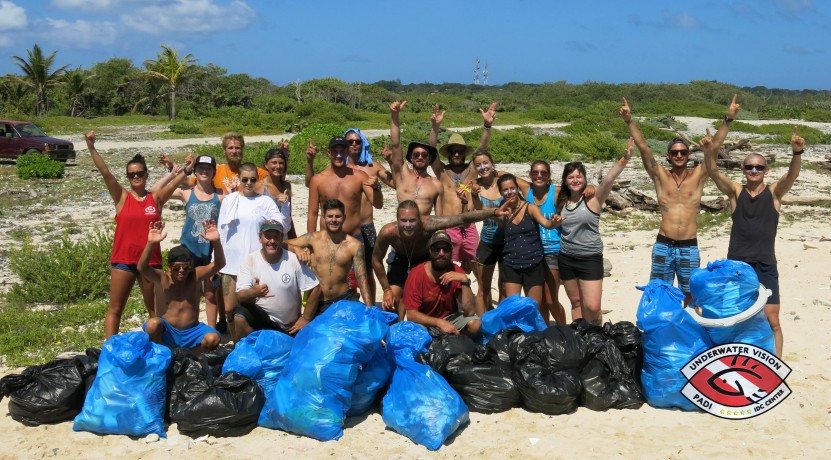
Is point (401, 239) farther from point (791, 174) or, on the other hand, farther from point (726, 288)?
point (791, 174)

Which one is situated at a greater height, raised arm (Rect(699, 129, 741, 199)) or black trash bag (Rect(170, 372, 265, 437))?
raised arm (Rect(699, 129, 741, 199))

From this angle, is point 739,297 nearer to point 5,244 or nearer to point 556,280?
point 556,280

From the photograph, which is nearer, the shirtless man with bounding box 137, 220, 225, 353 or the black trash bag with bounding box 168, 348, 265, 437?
the black trash bag with bounding box 168, 348, 265, 437

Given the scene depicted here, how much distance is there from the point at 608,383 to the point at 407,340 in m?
1.39

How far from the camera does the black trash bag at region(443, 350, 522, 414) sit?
4895 mm

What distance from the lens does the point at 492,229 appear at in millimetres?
6227

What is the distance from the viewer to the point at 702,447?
4441 millimetres

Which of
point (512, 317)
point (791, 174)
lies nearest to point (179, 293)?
point (512, 317)

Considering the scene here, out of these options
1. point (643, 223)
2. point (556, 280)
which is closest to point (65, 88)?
point (643, 223)

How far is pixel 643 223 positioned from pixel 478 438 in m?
7.57

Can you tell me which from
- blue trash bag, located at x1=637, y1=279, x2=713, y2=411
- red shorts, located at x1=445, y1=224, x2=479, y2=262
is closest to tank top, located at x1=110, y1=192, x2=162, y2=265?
red shorts, located at x1=445, y1=224, x2=479, y2=262

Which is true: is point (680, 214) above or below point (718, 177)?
below

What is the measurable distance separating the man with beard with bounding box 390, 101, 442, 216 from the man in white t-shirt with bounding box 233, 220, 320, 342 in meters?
1.35

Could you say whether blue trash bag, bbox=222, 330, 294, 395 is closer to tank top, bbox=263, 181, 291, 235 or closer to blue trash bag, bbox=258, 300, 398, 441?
blue trash bag, bbox=258, 300, 398, 441
